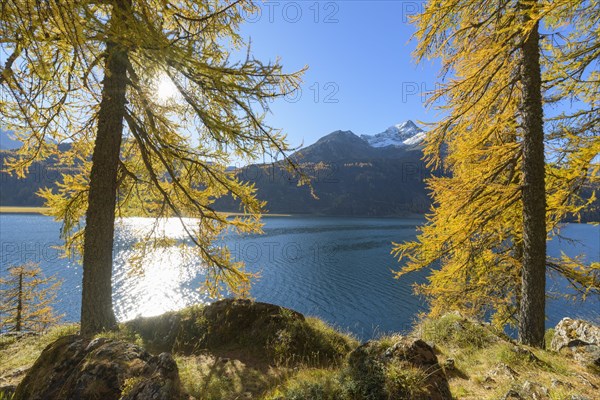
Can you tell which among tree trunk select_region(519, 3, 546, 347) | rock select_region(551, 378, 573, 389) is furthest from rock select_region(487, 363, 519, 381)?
tree trunk select_region(519, 3, 546, 347)

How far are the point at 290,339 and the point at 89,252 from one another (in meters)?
4.57

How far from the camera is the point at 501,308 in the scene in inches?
423

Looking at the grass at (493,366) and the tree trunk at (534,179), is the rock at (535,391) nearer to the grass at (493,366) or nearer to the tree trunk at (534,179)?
the grass at (493,366)

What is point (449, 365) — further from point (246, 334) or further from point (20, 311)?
point (20, 311)

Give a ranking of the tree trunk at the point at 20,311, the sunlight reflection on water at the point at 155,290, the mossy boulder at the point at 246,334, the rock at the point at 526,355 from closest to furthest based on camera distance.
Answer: the rock at the point at 526,355 < the mossy boulder at the point at 246,334 < the tree trunk at the point at 20,311 < the sunlight reflection on water at the point at 155,290

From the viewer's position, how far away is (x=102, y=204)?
5.92 meters

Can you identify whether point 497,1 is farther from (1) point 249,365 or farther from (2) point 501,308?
(2) point 501,308

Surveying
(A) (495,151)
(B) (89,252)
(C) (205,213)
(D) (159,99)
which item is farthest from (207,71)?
(A) (495,151)

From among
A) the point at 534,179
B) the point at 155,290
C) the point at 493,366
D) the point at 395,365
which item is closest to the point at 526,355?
the point at 493,366

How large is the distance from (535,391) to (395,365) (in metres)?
1.78

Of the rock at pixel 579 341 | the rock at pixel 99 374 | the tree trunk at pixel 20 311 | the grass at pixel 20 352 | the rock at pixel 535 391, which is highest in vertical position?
the rock at pixel 99 374

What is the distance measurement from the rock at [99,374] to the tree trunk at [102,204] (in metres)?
2.33

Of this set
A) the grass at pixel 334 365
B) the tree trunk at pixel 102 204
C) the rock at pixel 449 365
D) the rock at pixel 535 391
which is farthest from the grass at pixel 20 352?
the rock at pixel 535 391

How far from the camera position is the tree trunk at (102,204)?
586cm
